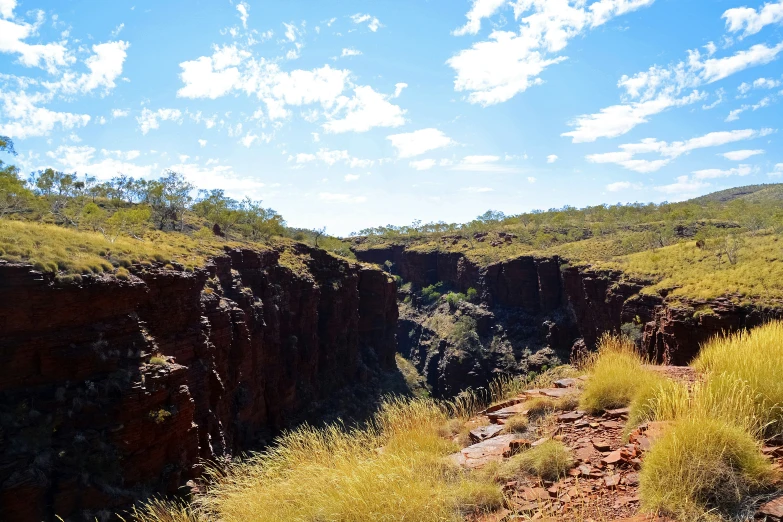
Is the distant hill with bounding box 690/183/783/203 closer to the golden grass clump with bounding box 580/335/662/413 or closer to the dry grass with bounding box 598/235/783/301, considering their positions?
the dry grass with bounding box 598/235/783/301

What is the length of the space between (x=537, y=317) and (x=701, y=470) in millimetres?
52137

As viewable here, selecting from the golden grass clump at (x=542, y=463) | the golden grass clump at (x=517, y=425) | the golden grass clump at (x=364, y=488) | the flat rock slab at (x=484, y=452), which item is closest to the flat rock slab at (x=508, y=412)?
the golden grass clump at (x=517, y=425)

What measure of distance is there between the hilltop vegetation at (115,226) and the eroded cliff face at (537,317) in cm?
1847

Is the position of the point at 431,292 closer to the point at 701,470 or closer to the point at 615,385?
the point at 615,385

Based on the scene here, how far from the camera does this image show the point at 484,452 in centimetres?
579

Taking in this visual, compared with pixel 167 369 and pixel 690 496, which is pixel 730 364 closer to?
pixel 690 496

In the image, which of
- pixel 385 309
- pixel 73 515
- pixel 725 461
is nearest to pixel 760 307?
pixel 725 461

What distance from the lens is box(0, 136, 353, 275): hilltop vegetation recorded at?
15969 millimetres

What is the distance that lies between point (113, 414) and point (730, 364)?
54.0ft

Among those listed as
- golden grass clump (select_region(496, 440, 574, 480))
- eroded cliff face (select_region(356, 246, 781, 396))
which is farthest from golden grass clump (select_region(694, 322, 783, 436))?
eroded cliff face (select_region(356, 246, 781, 396))

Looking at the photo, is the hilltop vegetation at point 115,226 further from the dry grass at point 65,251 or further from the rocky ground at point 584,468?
the rocky ground at point 584,468

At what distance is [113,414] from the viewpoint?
1405 cm

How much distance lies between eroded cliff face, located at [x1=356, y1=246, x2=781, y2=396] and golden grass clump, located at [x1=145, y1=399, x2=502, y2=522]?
2287cm

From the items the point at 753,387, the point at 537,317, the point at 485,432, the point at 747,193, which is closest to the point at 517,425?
the point at 485,432
